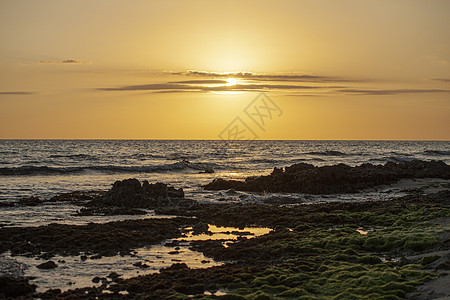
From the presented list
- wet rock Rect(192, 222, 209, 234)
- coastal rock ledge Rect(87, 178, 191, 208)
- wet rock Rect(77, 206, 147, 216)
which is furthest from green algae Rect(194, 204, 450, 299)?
coastal rock ledge Rect(87, 178, 191, 208)

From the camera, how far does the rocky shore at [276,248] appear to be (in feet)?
36.8

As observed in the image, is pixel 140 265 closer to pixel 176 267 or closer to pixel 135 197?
pixel 176 267

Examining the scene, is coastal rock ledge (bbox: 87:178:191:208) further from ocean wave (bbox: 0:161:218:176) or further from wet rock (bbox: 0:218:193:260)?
ocean wave (bbox: 0:161:218:176)

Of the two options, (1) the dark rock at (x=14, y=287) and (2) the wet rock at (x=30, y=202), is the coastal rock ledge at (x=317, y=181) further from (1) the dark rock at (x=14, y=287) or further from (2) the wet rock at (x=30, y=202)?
(1) the dark rock at (x=14, y=287)

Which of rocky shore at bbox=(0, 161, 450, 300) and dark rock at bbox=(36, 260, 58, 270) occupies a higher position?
rocky shore at bbox=(0, 161, 450, 300)

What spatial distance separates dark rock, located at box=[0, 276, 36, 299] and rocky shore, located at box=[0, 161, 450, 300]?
0.03m

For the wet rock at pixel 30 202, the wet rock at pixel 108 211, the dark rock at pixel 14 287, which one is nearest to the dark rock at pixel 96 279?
the dark rock at pixel 14 287

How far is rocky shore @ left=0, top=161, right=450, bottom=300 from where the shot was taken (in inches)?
442

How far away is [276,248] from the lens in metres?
15.7

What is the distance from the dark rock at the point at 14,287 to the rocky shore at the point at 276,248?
0.03m

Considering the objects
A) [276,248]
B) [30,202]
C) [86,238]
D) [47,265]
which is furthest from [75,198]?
[276,248]

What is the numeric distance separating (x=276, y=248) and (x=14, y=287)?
27.7 ft

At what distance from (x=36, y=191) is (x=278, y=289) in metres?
28.5

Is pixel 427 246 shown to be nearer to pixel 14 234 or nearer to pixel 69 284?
pixel 69 284
